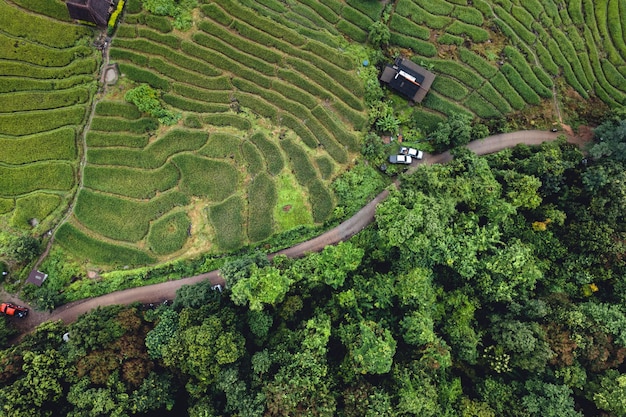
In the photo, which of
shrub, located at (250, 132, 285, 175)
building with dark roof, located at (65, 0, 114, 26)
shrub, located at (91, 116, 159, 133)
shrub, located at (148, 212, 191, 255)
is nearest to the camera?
shrub, located at (148, 212, 191, 255)

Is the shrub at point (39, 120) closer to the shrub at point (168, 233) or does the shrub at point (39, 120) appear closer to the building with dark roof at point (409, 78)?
the shrub at point (168, 233)

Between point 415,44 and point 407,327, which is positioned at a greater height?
point 415,44

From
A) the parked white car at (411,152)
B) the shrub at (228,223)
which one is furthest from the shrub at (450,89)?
the shrub at (228,223)

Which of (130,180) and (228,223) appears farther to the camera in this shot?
(130,180)

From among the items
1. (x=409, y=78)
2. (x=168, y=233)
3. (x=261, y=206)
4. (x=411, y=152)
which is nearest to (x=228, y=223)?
(x=261, y=206)

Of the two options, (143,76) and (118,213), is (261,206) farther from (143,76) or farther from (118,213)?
(143,76)

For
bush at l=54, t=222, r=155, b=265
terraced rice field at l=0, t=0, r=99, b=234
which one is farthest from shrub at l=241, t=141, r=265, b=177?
terraced rice field at l=0, t=0, r=99, b=234

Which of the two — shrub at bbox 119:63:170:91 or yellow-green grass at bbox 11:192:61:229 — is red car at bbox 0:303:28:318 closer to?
yellow-green grass at bbox 11:192:61:229
